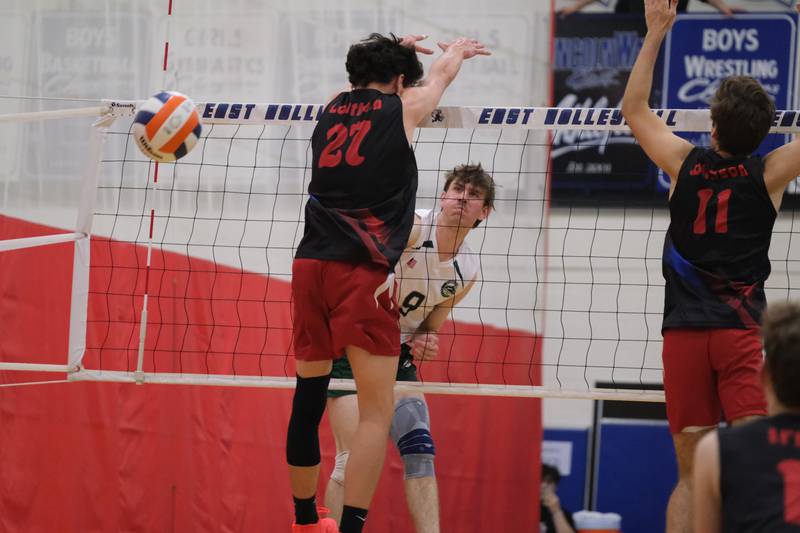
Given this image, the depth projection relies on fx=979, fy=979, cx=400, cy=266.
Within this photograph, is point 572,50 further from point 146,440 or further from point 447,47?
point 146,440

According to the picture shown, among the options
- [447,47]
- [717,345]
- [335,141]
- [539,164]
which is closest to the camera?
[717,345]

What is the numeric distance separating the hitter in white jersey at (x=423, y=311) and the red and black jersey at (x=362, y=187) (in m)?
1.14

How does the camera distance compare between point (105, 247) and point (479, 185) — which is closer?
point (479, 185)

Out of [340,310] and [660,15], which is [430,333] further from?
[660,15]

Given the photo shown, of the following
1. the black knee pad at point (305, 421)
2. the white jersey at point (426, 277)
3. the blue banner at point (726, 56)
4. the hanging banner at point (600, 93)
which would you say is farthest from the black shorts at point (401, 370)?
the blue banner at point (726, 56)

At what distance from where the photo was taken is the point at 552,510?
636cm

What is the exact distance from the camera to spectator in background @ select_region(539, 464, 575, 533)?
6.33 metres

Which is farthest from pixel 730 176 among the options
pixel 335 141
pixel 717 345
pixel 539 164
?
pixel 539 164

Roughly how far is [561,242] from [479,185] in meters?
1.88

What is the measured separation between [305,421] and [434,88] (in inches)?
53.1

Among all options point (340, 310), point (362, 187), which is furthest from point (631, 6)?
point (340, 310)

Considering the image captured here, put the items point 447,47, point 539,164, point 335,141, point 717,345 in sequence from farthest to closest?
point 539,164 < point 447,47 < point 335,141 < point 717,345

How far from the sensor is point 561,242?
6.46 meters

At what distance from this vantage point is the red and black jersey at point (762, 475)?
1.91 metres
